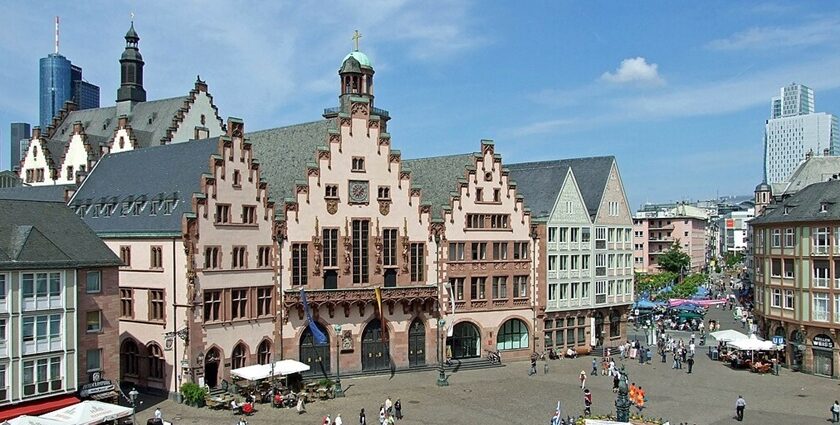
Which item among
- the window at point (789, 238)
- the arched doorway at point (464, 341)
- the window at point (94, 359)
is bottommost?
the arched doorway at point (464, 341)

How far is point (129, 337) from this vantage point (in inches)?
2434

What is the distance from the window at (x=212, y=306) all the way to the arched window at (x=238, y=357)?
2.91 metres

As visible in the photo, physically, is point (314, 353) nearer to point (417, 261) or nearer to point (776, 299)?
point (417, 261)

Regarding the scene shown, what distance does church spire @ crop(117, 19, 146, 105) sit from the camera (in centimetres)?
9038

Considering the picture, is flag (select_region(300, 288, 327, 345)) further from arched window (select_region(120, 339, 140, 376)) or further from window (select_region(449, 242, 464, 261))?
window (select_region(449, 242, 464, 261))

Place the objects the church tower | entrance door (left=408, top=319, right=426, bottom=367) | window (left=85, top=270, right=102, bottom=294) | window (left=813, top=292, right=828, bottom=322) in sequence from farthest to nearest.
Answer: the church tower, entrance door (left=408, top=319, right=426, bottom=367), window (left=813, top=292, right=828, bottom=322), window (left=85, top=270, right=102, bottom=294)

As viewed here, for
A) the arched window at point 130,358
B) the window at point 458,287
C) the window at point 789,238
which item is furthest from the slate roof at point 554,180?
the arched window at point 130,358

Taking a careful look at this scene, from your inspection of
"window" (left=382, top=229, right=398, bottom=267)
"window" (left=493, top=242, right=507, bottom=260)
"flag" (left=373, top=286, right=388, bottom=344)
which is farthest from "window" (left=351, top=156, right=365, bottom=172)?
"window" (left=493, top=242, right=507, bottom=260)

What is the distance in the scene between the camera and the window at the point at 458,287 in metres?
73.2

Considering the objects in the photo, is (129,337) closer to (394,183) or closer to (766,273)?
(394,183)

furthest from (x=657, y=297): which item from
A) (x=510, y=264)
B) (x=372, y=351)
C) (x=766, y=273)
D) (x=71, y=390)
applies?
(x=71, y=390)

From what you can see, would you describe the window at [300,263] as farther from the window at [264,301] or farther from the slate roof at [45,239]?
the slate roof at [45,239]

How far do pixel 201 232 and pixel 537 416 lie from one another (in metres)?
25.6

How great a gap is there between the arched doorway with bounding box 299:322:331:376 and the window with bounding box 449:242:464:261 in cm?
1320
